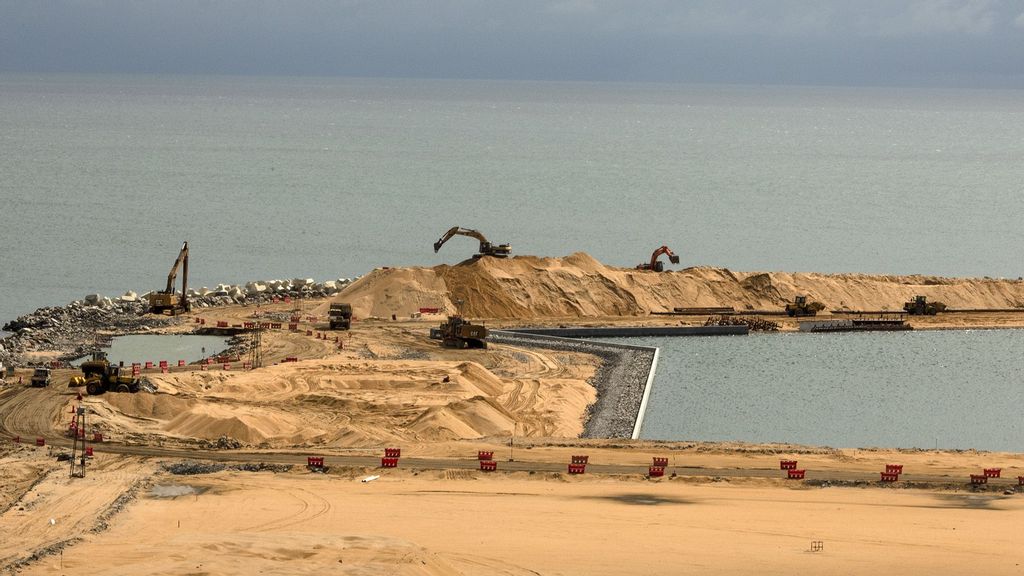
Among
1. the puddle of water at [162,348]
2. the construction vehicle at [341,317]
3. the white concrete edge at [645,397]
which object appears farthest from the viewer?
the construction vehicle at [341,317]

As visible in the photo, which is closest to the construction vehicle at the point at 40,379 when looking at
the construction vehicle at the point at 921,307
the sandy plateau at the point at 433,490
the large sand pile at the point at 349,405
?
the sandy plateau at the point at 433,490

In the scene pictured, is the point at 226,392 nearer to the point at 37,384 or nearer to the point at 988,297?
the point at 37,384

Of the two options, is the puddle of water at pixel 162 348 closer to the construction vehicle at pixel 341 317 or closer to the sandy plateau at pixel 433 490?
the sandy plateau at pixel 433 490

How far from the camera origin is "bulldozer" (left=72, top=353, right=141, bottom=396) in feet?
164

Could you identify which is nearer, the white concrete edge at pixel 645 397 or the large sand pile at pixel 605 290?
the white concrete edge at pixel 645 397

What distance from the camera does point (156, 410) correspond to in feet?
158

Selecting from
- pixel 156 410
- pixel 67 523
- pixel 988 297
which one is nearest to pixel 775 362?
pixel 988 297

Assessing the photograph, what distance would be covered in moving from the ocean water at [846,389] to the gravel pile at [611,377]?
0.80 meters

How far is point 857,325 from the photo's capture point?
244ft

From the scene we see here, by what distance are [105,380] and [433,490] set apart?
15972mm

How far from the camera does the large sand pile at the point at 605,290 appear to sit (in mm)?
74125

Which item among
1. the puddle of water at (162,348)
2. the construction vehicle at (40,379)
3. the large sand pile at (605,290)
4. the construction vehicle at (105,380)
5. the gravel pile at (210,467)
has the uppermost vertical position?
the large sand pile at (605,290)

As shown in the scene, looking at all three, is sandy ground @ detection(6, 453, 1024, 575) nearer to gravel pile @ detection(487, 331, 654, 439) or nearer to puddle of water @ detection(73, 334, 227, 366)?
gravel pile @ detection(487, 331, 654, 439)

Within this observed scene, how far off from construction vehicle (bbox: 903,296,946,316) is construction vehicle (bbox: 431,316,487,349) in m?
25.3
